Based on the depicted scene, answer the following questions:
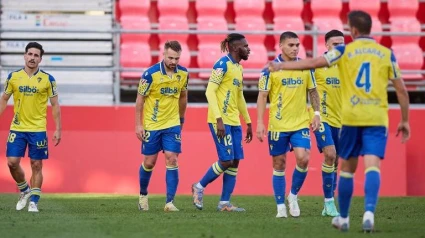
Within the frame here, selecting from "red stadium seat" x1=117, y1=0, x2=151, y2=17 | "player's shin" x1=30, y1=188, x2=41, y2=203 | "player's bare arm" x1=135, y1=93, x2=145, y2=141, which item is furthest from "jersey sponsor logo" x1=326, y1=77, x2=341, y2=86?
"red stadium seat" x1=117, y1=0, x2=151, y2=17

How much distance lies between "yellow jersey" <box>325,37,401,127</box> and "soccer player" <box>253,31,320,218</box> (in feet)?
6.99

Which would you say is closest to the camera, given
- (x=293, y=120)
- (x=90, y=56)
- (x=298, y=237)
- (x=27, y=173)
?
(x=298, y=237)

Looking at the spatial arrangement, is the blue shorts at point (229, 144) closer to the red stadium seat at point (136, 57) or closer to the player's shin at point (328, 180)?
the player's shin at point (328, 180)

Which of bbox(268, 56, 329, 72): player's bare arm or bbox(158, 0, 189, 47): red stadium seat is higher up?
bbox(158, 0, 189, 47): red stadium seat

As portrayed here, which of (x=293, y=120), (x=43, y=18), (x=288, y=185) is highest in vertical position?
(x=43, y=18)

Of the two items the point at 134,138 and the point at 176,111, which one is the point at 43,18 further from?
the point at 176,111

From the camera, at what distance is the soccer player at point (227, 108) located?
13477mm

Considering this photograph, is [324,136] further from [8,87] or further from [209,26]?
[209,26]

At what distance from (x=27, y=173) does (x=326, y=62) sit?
850cm

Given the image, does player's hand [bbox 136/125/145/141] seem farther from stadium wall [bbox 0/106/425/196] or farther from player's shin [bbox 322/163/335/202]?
stadium wall [bbox 0/106/425/196]

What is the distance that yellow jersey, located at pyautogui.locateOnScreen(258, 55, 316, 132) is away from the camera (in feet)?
40.9

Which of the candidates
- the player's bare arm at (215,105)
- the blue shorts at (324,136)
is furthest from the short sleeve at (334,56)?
the player's bare arm at (215,105)

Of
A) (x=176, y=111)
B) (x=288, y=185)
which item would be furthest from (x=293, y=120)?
(x=288, y=185)

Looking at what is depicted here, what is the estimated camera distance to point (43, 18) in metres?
20.2
